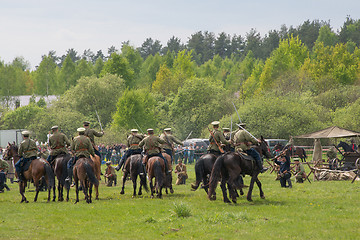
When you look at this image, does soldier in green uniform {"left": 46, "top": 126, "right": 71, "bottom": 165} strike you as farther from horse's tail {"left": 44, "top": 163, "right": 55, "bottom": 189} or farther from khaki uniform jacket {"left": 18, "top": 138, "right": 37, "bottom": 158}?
horse's tail {"left": 44, "top": 163, "right": 55, "bottom": 189}

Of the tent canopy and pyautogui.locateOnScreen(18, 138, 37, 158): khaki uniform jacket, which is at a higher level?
pyautogui.locateOnScreen(18, 138, 37, 158): khaki uniform jacket

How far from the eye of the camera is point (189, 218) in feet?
45.3

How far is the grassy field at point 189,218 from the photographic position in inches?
475

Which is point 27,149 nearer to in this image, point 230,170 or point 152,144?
point 152,144

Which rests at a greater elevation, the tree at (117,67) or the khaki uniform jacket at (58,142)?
the tree at (117,67)

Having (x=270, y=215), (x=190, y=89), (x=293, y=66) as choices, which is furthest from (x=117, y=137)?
(x=270, y=215)

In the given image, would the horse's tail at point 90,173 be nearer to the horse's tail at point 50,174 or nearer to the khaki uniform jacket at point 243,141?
the horse's tail at point 50,174

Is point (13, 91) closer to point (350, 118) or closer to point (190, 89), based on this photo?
point (190, 89)

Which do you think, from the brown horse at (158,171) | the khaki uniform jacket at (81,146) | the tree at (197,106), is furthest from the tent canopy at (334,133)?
the tree at (197,106)

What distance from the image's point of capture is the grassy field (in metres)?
12.1

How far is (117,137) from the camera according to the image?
6625 cm

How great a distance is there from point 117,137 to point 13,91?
136ft

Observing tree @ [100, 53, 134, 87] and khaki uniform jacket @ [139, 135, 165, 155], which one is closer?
khaki uniform jacket @ [139, 135, 165, 155]

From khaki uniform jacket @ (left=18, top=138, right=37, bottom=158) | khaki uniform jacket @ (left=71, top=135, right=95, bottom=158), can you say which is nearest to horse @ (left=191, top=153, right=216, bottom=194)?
khaki uniform jacket @ (left=71, top=135, right=95, bottom=158)
